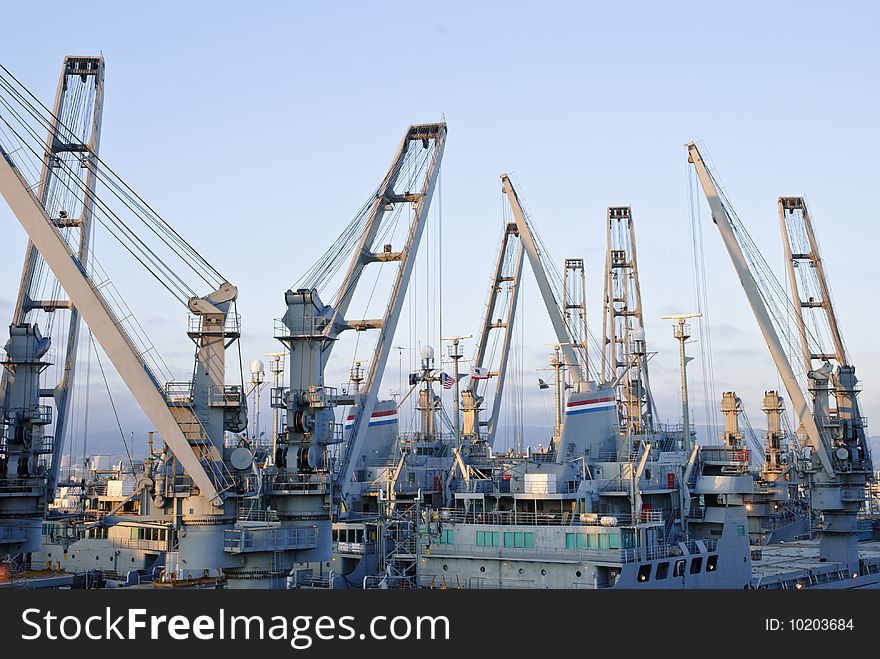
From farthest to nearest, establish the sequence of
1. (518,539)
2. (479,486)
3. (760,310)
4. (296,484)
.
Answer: (760,310) < (479,486) < (518,539) < (296,484)

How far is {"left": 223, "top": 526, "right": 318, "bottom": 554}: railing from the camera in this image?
3891cm

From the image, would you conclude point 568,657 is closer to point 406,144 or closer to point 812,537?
point 406,144

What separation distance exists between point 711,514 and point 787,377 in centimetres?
1595

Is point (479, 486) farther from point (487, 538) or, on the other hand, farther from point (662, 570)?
point (662, 570)

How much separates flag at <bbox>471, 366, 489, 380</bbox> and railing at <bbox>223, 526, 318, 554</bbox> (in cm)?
4027

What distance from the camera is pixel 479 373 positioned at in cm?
8275

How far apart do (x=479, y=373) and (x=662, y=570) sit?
38.6m

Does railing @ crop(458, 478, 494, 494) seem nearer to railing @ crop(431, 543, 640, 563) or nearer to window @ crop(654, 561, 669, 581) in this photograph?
railing @ crop(431, 543, 640, 563)

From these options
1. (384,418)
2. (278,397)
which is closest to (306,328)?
(278,397)

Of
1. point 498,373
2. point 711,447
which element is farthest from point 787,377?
point 498,373

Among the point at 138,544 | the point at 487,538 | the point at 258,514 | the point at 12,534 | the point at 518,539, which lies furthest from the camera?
the point at 138,544

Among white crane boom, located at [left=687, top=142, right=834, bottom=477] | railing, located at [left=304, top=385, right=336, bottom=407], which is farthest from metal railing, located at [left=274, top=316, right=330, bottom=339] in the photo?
white crane boom, located at [left=687, top=142, right=834, bottom=477]

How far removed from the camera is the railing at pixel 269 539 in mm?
38906

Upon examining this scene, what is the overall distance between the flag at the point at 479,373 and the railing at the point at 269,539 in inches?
1585
